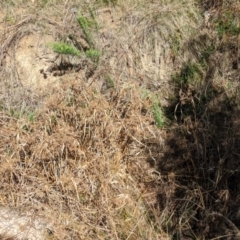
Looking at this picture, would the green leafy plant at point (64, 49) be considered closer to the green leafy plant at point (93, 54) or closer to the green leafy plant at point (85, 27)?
the green leafy plant at point (93, 54)

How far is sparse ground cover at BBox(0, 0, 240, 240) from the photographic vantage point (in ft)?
13.5

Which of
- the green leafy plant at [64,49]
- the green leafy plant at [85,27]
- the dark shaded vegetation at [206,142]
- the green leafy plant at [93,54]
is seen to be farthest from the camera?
the green leafy plant at [85,27]

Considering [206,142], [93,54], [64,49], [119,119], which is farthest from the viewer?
[93,54]

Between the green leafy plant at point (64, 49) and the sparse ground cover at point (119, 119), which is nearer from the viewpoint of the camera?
the sparse ground cover at point (119, 119)

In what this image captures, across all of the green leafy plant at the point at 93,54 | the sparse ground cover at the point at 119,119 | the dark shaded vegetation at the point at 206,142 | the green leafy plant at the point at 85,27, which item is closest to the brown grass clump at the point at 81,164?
the sparse ground cover at the point at 119,119

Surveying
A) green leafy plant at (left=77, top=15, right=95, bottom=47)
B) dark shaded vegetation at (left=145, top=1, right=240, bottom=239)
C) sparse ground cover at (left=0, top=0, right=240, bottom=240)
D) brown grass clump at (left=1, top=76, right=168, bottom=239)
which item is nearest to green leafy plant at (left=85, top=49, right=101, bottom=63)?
sparse ground cover at (left=0, top=0, right=240, bottom=240)

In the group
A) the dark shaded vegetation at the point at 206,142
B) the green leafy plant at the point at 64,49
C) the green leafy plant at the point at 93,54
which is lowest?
the dark shaded vegetation at the point at 206,142

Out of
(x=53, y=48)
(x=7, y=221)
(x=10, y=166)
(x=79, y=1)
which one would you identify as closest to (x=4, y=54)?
(x=53, y=48)

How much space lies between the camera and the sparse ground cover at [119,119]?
13.5 ft

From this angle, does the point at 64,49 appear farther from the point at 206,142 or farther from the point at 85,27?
the point at 206,142

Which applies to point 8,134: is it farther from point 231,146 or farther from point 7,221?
point 231,146

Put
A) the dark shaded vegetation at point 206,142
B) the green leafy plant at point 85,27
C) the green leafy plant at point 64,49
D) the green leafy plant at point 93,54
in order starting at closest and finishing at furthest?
1. the dark shaded vegetation at point 206,142
2. the green leafy plant at point 64,49
3. the green leafy plant at point 93,54
4. the green leafy plant at point 85,27

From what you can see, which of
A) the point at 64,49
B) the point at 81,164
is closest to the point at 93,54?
the point at 64,49

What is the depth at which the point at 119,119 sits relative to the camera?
14.9 ft
